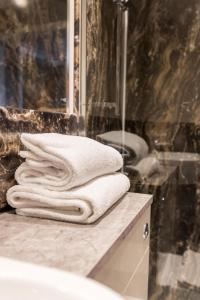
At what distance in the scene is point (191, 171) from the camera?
5.22 feet

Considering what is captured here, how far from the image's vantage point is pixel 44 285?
1.34ft

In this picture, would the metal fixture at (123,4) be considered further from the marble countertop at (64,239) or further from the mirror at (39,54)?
the marble countertop at (64,239)

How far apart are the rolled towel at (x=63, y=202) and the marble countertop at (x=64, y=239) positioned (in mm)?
18

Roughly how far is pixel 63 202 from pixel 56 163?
99 mm

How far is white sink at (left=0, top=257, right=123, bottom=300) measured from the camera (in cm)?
38

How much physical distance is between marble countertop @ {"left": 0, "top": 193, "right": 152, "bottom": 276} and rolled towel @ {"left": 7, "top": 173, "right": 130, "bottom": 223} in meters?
0.02

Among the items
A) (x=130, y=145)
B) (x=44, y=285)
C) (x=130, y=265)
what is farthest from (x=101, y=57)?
(x=44, y=285)

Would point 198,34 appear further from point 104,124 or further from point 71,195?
point 71,195

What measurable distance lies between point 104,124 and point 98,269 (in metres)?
1.02

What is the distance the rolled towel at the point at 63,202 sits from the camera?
27.8 inches

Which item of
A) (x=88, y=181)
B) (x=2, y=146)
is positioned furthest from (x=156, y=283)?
(x=2, y=146)

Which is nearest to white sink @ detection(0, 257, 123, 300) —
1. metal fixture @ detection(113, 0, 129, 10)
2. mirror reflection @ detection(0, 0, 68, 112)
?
mirror reflection @ detection(0, 0, 68, 112)

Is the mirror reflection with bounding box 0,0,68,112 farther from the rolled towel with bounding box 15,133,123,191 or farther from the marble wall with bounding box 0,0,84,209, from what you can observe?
the rolled towel with bounding box 15,133,123,191

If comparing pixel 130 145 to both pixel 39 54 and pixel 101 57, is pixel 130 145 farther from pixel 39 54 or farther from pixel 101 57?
pixel 39 54
